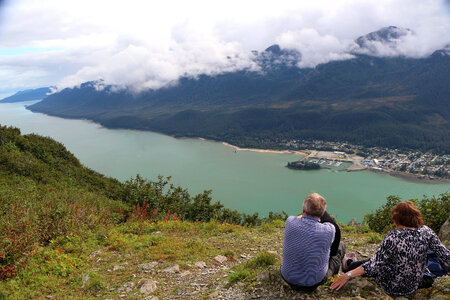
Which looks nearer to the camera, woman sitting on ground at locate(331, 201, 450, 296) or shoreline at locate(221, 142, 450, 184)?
woman sitting on ground at locate(331, 201, 450, 296)

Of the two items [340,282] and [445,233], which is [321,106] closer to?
[445,233]

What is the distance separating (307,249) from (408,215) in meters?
0.89

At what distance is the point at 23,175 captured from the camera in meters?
10.0

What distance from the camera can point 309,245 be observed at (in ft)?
8.23

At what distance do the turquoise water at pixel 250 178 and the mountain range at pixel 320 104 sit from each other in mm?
21298

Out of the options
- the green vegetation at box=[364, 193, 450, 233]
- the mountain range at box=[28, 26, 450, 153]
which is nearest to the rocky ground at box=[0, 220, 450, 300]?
the green vegetation at box=[364, 193, 450, 233]

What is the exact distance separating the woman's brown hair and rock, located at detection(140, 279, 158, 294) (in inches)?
112

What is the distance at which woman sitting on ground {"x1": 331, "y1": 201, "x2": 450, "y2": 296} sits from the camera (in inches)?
92.0

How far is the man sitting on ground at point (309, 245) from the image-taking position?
2498mm

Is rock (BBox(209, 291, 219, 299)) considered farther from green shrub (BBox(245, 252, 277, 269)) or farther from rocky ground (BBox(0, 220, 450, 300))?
green shrub (BBox(245, 252, 277, 269))

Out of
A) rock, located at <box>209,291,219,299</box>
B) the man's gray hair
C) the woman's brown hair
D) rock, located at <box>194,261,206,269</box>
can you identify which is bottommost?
rock, located at <box>194,261,206,269</box>

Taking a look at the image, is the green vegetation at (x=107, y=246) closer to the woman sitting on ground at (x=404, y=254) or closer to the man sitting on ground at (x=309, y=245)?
the man sitting on ground at (x=309, y=245)

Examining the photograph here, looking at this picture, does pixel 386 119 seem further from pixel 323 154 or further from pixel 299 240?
pixel 299 240

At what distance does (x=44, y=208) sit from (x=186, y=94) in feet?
601
